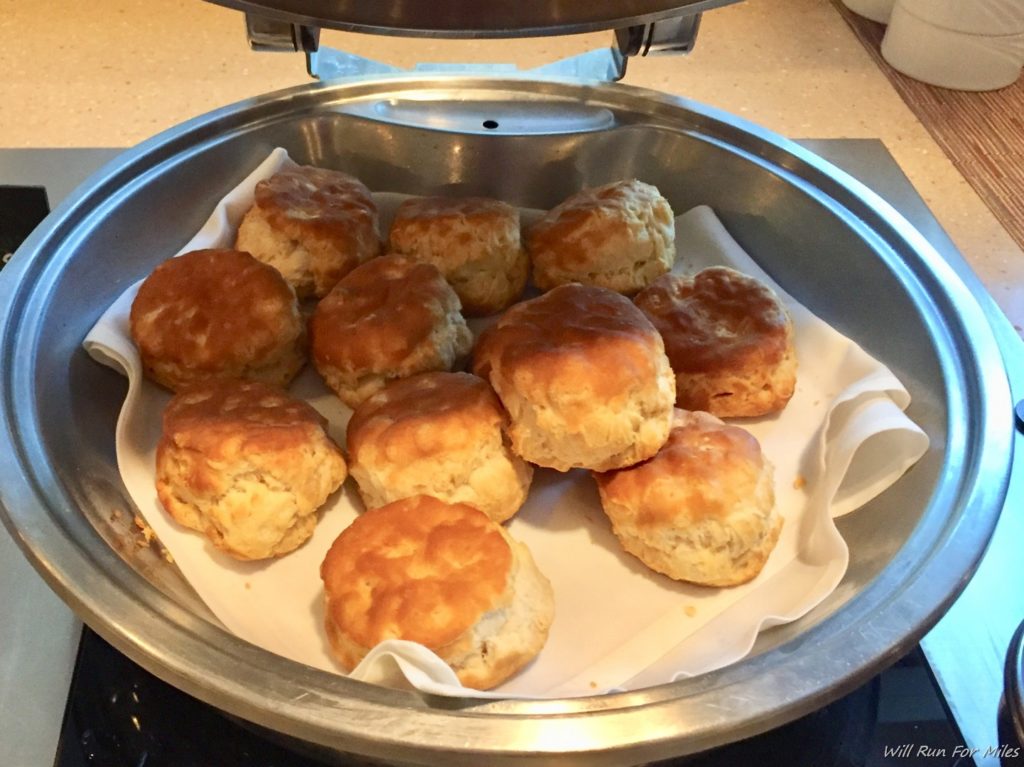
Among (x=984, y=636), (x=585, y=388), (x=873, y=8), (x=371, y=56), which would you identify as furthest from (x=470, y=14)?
(x=873, y=8)

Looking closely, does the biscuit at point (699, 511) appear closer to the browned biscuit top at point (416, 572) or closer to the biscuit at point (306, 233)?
the browned biscuit top at point (416, 572)

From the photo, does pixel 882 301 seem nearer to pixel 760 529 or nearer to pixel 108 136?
pixel 760 529

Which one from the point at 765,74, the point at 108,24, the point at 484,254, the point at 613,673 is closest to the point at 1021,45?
the point at 765,74

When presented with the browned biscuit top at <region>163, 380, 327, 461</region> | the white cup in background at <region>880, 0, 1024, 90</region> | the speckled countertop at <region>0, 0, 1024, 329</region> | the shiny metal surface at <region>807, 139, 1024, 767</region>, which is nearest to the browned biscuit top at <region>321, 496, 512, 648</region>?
the browned biscuit top at <region>163, 380, 327, 461</region>

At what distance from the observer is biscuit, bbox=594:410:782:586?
0.74 metres

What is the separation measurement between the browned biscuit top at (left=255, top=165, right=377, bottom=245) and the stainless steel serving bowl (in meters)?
0.09

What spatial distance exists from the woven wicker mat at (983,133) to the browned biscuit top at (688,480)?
82 cm

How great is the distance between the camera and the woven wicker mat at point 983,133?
4.60 ft

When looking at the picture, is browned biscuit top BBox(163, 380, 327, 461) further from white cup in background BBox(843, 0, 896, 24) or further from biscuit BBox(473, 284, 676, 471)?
white cup in background BBox(843, 0, 896, 24)

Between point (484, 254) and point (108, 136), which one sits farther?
point (108, 136)

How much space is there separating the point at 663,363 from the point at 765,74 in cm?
111

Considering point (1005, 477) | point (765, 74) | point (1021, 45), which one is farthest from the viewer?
point (765, 74)

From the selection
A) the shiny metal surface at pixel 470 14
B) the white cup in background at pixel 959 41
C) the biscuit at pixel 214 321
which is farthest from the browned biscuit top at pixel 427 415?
the white cup in background at pixel 959 41

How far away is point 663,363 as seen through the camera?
31.2 inches
